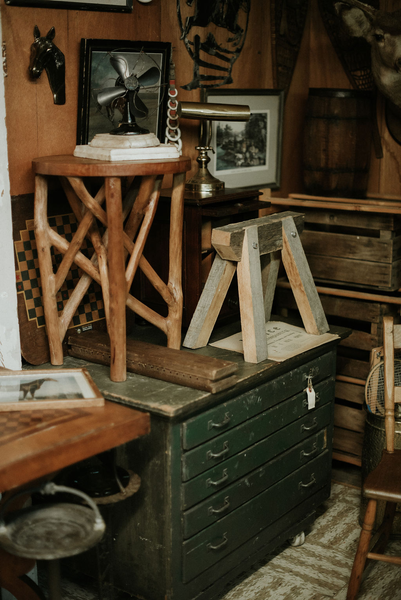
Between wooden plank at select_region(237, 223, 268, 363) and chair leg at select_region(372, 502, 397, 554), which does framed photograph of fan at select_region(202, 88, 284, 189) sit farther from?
chair leg at select_region(372, 502, 397, 554)

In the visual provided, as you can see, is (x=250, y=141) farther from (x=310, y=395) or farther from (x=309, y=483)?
(x=309, y=483)

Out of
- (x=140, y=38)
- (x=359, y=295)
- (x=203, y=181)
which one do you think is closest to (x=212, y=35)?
(x=140, y=38)

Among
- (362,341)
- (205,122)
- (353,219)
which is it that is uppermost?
(205,122)

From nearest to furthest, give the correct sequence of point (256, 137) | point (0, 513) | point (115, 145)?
point (0, 513), point (115, 145), point (256, 137)

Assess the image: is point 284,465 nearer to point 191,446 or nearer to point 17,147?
point 191,446

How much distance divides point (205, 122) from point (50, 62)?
2.66 ft

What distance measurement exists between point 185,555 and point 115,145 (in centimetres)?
146

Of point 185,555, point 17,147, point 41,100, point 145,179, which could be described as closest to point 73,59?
point 41,100

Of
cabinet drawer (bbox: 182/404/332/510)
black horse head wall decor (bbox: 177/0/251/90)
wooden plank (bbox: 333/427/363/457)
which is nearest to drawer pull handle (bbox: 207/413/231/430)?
cabinet drawer (bbox: 182/404/332/510)

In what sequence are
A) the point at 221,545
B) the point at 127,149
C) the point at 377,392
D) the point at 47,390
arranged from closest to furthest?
the point at 47,390 → the point at 127,149 → the point at 221,545 → the point at 377,392

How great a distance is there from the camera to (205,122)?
10.5 feet

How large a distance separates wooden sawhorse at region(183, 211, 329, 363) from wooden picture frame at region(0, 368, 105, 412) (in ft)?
2.45

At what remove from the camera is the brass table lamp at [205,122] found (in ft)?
10.2

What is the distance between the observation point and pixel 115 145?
2430 millimetres
